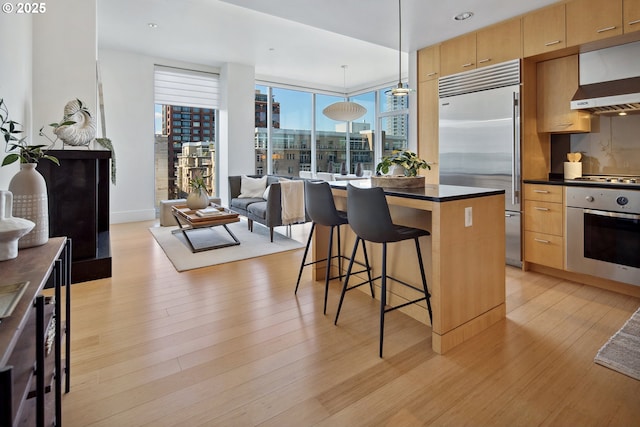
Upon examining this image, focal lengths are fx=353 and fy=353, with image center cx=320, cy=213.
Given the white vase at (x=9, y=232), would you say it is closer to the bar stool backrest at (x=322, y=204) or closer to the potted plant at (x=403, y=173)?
the bar stool backrest at (x=322, y=204)

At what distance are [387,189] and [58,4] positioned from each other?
363 centimetres

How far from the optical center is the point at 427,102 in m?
4.42

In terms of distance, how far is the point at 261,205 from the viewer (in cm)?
499

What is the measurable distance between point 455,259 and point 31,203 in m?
2.21

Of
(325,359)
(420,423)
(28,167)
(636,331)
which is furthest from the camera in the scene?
(636,331)

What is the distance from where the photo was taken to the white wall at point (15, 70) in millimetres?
2281

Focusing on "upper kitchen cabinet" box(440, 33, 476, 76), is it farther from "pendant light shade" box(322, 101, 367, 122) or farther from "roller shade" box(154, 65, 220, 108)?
"roller shade" box(154, 65, 220, 108)

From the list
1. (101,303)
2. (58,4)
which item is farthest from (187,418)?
(58,4)

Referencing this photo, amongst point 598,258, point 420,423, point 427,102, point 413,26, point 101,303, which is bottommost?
point 420,423

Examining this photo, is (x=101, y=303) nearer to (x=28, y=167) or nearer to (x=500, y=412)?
(x=28, y=167)

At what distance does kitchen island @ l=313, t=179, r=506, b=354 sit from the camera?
6.69ft

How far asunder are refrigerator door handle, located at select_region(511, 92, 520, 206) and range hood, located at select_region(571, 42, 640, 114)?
1.48ft

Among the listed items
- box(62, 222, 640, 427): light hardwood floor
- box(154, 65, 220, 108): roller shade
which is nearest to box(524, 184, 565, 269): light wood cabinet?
box(62, 222, 640, 427): light hardwood floor

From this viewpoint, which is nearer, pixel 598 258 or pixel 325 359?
pixel 325 359
